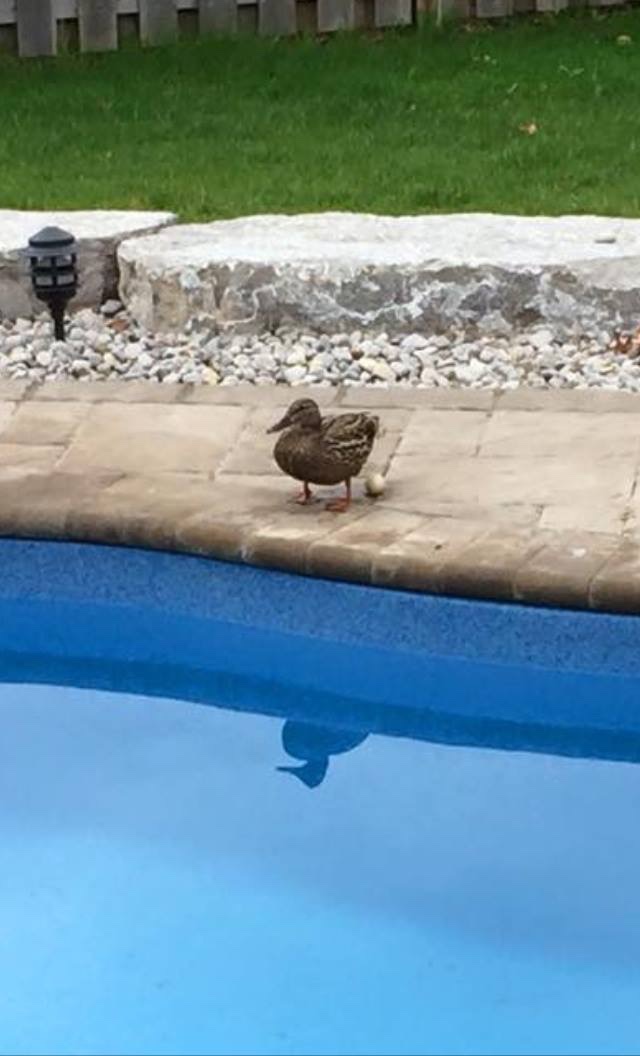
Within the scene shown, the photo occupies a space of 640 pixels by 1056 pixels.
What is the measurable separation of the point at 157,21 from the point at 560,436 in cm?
572

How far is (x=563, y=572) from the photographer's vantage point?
17.2ft

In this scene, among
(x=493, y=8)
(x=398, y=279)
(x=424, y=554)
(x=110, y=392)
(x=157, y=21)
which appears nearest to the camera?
(x=424, y=554)

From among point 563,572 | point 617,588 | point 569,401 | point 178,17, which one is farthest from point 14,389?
point 178,17

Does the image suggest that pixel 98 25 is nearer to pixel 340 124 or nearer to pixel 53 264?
pixel 340 124

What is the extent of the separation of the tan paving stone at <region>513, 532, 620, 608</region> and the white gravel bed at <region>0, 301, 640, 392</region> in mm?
1315

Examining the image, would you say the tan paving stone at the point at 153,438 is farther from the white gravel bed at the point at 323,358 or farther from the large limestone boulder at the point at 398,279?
the large limestone boulder at the point at 398,279

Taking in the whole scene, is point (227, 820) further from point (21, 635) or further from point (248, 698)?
point (21, 635)

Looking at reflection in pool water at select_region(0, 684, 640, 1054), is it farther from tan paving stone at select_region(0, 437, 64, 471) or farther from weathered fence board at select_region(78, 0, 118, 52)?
weathered fence board at select_region(78, 0, 118, 52)

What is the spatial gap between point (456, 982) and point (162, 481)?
A: 2.04 metres

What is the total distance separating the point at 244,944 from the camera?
4555mm

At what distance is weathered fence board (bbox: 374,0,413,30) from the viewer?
38.0 ft

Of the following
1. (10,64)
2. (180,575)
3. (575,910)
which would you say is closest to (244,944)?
(575,910)

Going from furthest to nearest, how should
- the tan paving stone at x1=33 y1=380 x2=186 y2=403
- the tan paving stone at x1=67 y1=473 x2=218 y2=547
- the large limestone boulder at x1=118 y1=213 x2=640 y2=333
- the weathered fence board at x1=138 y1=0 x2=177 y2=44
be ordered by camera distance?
the weathered fence board at x1=138 y1=0 x2=177 y2=44 → the large limestone boulder at x1=118 y1=213 x2=640 y2=333 → the tan paving stone at x1=33 y1=380 x2=186 y2=403 → the tan paving stone at x1=67 y1=473 x2=218 y2=547

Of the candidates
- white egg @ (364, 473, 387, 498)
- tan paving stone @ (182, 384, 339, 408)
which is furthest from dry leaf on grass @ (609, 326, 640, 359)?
white egg @ (364, 473, 387, 498)
